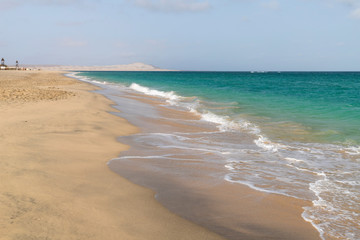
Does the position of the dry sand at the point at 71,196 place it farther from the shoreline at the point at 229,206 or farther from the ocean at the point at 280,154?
the ocean at the point at 280,154

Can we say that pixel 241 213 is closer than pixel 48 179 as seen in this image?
Yes

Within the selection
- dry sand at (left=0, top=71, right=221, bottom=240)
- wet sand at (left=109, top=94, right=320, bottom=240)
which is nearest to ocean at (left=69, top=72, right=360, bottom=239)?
wet sand at (left=109, top=94, right=320, bottom=240)

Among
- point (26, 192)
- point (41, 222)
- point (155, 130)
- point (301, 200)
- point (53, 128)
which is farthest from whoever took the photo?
point (155, 130)

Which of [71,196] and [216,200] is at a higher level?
[71,196]

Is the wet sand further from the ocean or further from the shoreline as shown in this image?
the ocean

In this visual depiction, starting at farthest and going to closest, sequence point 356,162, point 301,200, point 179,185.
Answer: point 356,162
point 179,185
point 301,200

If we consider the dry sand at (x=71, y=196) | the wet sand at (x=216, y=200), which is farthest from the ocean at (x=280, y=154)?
the dry sand at (x=71, y=196)

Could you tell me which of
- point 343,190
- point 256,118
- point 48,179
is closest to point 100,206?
point 48,179

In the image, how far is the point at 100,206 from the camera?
4.12 meters

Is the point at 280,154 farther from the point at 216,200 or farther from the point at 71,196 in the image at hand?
the point at 71,196

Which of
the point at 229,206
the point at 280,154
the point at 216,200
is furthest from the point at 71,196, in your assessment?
the point at 280,154

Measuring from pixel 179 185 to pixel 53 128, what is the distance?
203 inches

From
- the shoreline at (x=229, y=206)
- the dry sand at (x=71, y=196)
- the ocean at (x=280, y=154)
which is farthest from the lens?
the ocean at (x=280, y=154)

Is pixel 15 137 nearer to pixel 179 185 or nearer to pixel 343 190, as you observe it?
pixel 179 185
